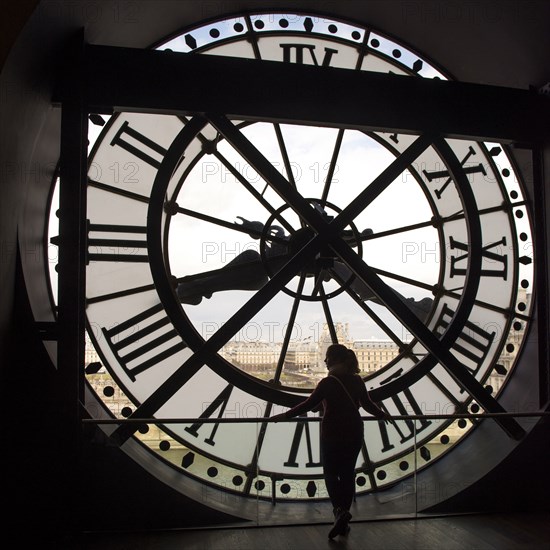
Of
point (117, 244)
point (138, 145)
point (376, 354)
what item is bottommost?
point (376, 354)

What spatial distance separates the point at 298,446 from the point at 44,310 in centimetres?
148

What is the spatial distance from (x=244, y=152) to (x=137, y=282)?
3.56 ft

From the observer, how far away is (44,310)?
3.09 metres

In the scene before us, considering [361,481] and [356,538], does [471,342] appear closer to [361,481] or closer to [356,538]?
[361,481]

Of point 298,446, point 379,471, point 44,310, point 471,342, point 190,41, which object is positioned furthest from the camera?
point 471,342

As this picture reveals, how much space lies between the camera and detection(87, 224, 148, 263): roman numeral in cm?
352

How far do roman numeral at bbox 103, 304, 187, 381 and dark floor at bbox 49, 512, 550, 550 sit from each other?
3.58 ft

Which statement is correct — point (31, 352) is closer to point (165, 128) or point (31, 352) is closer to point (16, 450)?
point (16, 450)

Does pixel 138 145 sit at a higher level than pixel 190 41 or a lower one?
lower

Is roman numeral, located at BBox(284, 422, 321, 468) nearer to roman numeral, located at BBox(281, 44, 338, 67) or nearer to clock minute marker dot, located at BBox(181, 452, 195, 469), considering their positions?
clock minute marker dot, located at BBox(181, 452, 195, 469)

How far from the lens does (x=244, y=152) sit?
10.1 feet

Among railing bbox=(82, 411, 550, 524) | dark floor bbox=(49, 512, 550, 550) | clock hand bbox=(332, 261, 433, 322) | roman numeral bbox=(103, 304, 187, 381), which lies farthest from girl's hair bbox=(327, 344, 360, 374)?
roman numeral bbox=(103, 304, 187, 381)

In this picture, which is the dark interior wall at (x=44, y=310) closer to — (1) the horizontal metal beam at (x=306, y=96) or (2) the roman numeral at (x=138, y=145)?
(1) the horizontal metal beam at (x=306, y=96)

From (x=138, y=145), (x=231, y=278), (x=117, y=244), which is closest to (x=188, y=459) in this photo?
(x=231, y=278)
